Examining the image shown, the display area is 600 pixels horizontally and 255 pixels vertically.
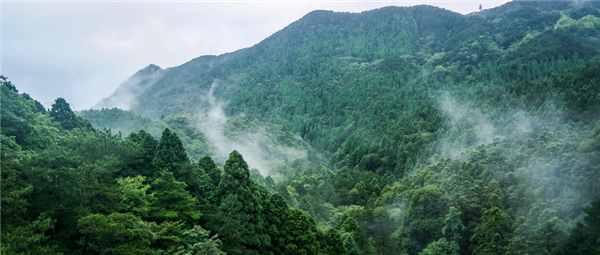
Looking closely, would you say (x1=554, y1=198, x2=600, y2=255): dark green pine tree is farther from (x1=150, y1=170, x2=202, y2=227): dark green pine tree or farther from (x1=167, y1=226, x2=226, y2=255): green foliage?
(x1=150, y1=170, x2=202, y2=227): dark green pine tree

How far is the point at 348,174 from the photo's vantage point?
235 feet

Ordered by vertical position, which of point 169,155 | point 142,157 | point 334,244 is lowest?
point 334,244

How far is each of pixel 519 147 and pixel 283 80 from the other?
415ft

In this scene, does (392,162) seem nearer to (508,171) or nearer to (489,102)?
A: (489,102)

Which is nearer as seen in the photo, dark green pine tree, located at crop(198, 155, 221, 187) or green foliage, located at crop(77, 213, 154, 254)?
green foliage, located at crop(77, 213, 154, 254)

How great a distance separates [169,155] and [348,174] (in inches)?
1569

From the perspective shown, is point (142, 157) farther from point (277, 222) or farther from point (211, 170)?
point (277, 222)

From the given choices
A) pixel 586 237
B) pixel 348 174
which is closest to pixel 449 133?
pixel 348 174

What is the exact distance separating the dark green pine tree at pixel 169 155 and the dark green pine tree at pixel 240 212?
4.79 metres

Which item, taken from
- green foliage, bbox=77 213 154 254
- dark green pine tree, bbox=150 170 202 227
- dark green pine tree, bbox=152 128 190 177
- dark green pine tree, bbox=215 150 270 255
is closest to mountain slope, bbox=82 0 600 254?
dark green pine tree, bbox=215 150 270 255

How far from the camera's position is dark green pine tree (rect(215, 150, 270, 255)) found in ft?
99.1

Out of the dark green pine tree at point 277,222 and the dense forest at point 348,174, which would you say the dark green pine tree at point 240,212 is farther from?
the dark green pine tree at point 277,222

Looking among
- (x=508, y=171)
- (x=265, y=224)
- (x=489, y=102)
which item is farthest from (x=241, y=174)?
(x=489, y=102)

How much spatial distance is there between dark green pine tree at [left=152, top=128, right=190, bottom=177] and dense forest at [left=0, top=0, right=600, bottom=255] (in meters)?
0.12
